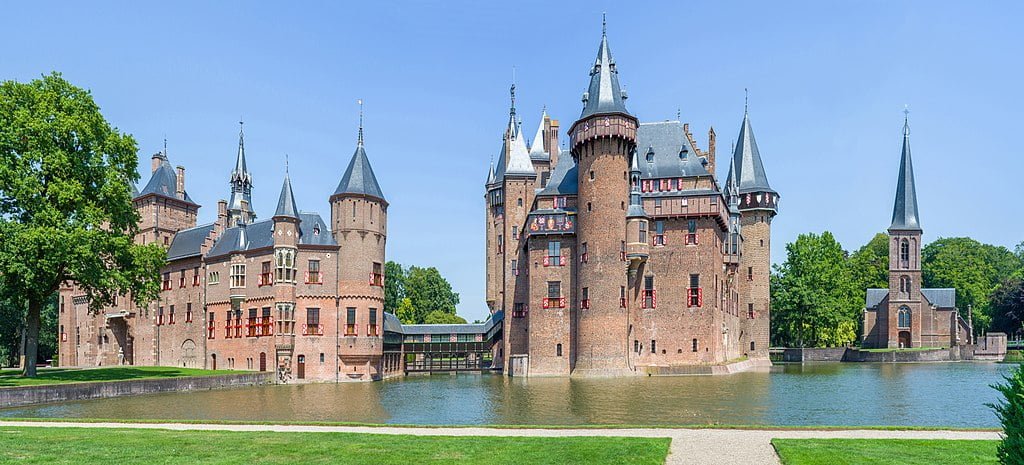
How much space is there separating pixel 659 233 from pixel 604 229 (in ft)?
17.6

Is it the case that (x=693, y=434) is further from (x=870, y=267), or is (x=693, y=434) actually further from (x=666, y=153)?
(x=870, y=267)

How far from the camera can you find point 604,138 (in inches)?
1736

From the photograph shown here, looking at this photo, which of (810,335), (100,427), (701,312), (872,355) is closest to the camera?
(100,427)

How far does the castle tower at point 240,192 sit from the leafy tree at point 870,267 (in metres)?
61.2

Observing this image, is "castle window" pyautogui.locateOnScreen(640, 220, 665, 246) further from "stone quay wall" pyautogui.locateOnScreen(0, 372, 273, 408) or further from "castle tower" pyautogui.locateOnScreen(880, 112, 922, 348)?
"castle tower" pyautogui.locateOnScreen(880, 112, 922, 348)

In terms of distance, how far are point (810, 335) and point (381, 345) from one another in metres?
47.0

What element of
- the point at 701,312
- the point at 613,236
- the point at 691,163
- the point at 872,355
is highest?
the point at 691,163

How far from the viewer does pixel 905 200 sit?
76938mm

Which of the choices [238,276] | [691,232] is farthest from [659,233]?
[238,276]

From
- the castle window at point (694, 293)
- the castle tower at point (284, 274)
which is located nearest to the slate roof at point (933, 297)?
the castle window at point (694, 293)

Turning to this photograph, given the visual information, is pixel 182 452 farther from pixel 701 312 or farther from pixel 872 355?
pixel 872 355

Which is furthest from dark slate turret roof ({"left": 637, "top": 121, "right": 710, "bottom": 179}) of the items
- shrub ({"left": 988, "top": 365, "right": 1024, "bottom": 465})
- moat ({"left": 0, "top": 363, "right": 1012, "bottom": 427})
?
shrub ({"left": 988, "top": 365, "right": 1024, "bottom": 465})

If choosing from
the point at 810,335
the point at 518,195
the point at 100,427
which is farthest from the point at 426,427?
the point at 810,335

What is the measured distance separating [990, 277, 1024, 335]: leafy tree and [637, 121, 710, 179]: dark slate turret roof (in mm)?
45231
